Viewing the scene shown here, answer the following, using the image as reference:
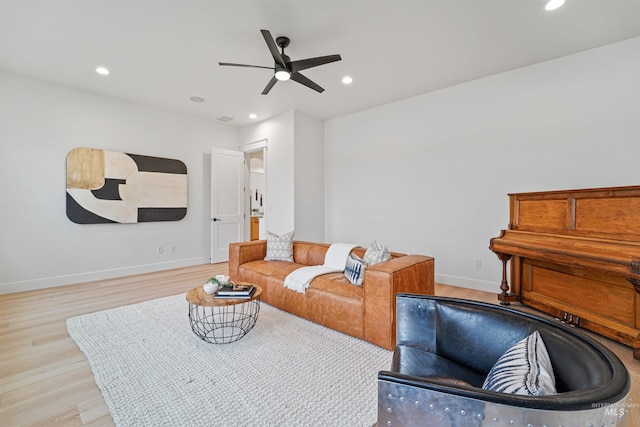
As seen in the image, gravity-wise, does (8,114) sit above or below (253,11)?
below

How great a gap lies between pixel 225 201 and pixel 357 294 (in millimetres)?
4024

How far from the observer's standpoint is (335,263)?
303 centimetres

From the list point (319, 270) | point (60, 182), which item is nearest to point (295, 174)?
point (319, 270)

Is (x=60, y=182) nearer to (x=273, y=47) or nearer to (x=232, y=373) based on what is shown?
(x=273, y=47)

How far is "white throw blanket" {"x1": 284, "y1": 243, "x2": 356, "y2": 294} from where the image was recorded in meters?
2.70

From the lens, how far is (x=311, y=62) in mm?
2561

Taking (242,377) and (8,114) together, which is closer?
(242,377)

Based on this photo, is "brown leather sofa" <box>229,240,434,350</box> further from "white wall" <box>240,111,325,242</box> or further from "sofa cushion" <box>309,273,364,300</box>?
"white wall" <box>240,111,325,242</box>

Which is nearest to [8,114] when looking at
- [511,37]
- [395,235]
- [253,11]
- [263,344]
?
[253,11]

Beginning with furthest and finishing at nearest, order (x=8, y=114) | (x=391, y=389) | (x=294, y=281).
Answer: (x=8, y=114) → (x=294, y=281) → (x=391, y=389)

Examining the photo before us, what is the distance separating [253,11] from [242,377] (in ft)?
9.63

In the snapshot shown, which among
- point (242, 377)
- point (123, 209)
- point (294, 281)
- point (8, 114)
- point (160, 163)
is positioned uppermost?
point (8, 114)

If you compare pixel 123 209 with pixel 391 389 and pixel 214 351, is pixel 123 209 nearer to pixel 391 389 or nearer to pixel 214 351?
pixel 214 351

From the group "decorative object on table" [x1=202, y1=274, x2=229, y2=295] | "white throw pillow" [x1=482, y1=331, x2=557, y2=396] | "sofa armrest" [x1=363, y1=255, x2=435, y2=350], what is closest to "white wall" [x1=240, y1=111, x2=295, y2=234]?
"decorative object on table" [x1=202, y1=274, x2=229, y2=295]
